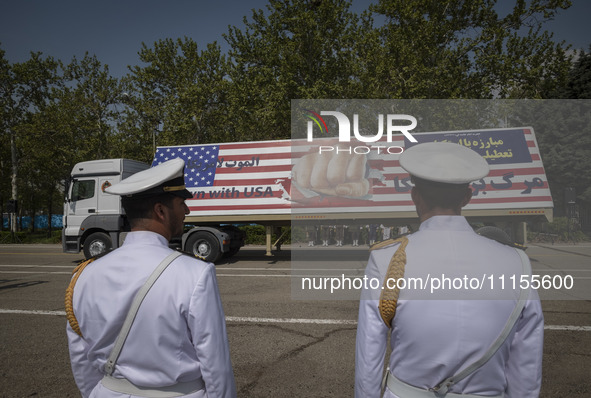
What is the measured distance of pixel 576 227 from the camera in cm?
2453

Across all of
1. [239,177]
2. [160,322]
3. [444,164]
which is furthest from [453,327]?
[239,177]

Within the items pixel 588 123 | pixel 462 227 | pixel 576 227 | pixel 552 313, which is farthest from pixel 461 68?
pixel 462 227

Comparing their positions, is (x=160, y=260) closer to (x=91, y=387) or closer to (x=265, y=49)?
(x=91, y=387)

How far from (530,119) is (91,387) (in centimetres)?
3725

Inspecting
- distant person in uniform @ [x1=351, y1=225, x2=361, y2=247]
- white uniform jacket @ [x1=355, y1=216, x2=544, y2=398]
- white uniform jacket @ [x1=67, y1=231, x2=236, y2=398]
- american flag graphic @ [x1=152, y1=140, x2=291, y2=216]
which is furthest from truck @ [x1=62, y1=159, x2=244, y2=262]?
white uniform jacket @ [x1=355, y1=216, x2=544, y2=398]

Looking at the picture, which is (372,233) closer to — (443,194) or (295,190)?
(295,190)

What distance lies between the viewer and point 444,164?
1.78 meters

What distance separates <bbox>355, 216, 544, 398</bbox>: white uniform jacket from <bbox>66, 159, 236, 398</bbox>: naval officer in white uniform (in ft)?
2.19

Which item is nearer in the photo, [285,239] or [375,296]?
[375,296]

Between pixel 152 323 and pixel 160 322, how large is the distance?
0.04m

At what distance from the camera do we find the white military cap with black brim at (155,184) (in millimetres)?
1895

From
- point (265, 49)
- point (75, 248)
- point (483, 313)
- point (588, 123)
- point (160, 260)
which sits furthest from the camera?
point (588, 123)

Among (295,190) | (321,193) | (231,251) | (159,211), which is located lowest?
(231,251)

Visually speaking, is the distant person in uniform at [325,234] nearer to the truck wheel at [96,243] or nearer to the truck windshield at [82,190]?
the truck wheel at [96,243]
